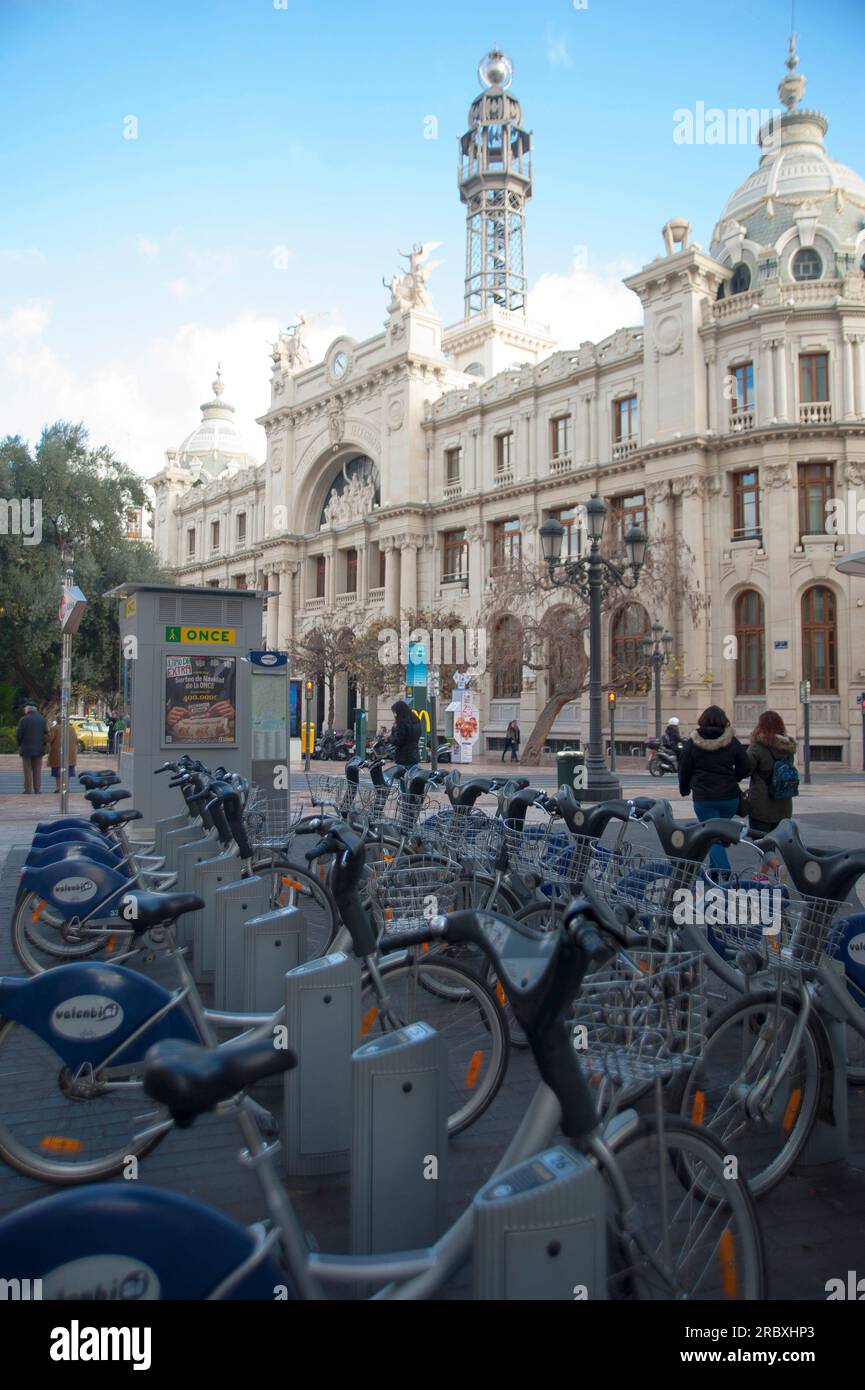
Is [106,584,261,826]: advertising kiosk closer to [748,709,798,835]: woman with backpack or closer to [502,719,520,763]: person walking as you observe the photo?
[748,709,798,835]: woman with backpack

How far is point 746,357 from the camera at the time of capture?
3145cm

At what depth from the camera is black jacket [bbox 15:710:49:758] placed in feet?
58.5

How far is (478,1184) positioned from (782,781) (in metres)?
4.78

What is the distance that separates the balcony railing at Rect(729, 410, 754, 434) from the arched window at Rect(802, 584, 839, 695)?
5.94 metres

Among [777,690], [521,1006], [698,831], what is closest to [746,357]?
[777,690]

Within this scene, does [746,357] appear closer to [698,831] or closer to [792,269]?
[792,269]

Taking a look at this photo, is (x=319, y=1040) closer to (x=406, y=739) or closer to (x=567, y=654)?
(x=406, y=739)

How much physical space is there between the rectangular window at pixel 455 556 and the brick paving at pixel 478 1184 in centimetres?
3844

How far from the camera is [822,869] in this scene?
3533 mm

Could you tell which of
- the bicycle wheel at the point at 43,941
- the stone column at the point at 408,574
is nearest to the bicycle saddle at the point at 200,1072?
the bicycle wheel at the point at 43,941

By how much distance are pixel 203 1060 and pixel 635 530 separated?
1432 centimetres
